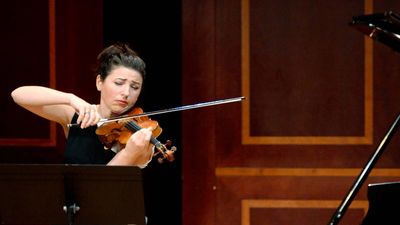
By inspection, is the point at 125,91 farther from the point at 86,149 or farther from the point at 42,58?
the point at 42,58

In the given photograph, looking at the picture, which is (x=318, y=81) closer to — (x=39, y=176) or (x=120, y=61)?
(x=120, y=61)

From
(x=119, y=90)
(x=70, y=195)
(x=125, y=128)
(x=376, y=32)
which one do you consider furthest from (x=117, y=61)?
Result: (x=376, y=32)

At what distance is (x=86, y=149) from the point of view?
272 cm

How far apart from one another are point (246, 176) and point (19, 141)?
1.18m

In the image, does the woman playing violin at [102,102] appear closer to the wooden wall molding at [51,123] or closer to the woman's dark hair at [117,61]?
the woman's dark hair at [117,61]

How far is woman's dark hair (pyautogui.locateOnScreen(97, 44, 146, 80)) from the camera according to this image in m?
2.73

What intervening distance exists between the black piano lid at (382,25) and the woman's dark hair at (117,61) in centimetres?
80

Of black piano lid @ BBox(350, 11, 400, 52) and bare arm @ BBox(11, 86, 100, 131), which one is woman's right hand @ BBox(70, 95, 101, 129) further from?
black piano lid @ BBox(350, 11, 400, 52)

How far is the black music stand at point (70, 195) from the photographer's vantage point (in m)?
2.34

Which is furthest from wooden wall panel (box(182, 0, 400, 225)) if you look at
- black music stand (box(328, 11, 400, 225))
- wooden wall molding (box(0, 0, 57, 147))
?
black music stand (box(328, 11, 400, 225))

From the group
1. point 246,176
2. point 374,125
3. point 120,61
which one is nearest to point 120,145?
point 120,61

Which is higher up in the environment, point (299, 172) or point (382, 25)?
point (382, 25)

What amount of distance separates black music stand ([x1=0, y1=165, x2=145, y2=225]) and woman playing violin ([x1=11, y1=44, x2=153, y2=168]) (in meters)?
0.23

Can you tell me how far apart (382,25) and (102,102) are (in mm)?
1055
